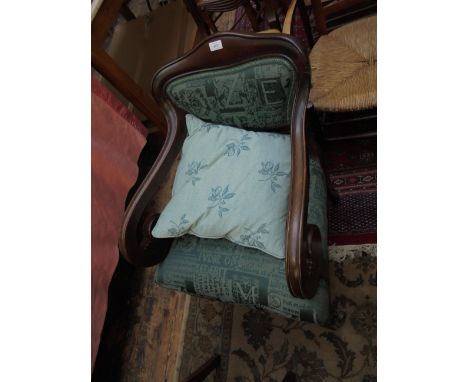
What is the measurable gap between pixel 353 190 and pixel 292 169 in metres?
0.60

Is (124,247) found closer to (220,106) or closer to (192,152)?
(192,152)

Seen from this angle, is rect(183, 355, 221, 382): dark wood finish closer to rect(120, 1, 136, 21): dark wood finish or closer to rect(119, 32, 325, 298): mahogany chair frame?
rect(119, 32, 325, 298): mahogany chair frame

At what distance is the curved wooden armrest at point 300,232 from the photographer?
2.03 feet

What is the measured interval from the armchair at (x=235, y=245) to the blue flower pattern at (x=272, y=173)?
0.08m

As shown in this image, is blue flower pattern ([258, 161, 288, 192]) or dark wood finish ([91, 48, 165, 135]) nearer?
blue flower pattern ([258, 161, 288, 192])

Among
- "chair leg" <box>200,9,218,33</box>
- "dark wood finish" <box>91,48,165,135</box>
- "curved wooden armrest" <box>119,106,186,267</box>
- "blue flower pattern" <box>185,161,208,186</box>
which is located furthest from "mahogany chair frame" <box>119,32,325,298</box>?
"chair leg" <box>200,9,218,33</box>

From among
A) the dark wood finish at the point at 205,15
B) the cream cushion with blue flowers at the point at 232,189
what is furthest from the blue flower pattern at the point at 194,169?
the dark wood finish at the point at 205,15

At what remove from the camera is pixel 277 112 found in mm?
834

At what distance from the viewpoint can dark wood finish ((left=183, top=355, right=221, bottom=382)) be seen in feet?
3.14

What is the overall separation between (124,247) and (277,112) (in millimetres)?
547

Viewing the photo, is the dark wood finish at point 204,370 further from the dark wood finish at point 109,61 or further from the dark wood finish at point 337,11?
the dark wood finish at point 337,11

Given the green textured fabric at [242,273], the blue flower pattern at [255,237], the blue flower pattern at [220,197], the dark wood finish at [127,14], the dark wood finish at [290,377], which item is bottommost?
the dark wood finish at [290,377]

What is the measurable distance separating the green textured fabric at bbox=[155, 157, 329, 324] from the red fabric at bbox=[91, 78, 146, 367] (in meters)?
0.28
